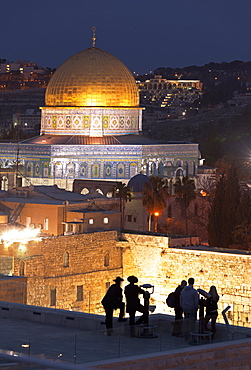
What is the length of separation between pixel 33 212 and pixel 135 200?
749 cm

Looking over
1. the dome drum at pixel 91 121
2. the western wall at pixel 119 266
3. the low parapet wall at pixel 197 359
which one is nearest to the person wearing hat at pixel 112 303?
the low parapet wall at pixel 197 359

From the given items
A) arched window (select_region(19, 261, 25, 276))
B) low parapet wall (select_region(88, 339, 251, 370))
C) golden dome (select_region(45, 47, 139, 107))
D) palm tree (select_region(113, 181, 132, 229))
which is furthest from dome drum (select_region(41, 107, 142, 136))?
low parapet wall (select_region(88, 339, 251, 370))

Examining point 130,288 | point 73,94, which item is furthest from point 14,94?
point 130,288

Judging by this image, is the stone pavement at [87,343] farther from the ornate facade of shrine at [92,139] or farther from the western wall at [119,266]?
the ornate facade of shrine at [92,139]

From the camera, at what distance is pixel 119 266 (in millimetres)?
34156

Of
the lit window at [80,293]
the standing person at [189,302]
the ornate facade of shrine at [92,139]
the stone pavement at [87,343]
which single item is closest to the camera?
the stone pavement at [87,343]

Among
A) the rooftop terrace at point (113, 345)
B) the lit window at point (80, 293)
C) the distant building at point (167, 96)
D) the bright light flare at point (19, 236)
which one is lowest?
the lit window at point (80, 293)

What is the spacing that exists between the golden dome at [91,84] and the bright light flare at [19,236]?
1879 cm

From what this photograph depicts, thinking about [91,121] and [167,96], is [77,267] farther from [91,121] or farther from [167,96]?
[167,96]

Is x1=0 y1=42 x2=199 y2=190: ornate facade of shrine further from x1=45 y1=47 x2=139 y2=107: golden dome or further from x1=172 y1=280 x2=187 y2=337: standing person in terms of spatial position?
x1=172 y1=280 x2=187 y2=337: standing person

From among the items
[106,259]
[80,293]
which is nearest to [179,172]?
[106,259]

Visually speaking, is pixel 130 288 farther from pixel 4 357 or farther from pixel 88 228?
pixel 88 228

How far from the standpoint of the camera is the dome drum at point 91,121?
51.7m

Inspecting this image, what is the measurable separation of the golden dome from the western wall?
59.3ft
